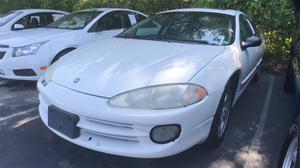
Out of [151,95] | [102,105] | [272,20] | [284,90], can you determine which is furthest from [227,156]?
[272,20]

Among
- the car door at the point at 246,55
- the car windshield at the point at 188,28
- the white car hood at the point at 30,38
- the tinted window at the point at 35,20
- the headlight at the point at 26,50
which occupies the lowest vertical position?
the tinted window at the point at 35,20

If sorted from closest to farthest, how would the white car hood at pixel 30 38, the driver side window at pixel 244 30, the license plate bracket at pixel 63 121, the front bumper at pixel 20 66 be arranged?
the license plate bracket at pixel 63 121 < the driver side window at pixel 244 30 < the front bumper at pixel 20 66 < the white car hood at pixel 30 38

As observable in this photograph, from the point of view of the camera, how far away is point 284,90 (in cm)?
610

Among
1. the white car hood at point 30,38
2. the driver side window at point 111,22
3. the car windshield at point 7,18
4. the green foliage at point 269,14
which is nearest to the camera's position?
the white car hood at point 30,38

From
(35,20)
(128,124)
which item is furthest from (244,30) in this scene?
(35,20)

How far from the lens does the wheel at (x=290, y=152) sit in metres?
2.57

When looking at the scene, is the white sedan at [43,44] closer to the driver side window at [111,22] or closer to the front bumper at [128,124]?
the driver side window at [111,22]

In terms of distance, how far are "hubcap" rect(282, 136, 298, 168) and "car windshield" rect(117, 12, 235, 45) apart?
163 centimetres

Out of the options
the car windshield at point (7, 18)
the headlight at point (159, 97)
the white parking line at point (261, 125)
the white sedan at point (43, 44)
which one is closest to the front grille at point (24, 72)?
the white sedan at point (43, 44)

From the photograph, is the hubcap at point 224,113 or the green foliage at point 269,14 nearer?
the hubcap at point 224,113

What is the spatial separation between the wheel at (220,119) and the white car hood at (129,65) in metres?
0.42

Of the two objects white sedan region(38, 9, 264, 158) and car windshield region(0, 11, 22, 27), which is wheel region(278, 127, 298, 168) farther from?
car windshield region(0, 11, 22, 27)

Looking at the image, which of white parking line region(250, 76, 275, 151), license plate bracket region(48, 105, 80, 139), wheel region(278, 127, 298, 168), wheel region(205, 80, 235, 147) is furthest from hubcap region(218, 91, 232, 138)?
license plate bracket region(48, 105, 80, 139)

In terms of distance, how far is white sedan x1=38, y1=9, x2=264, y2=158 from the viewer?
2.76m
